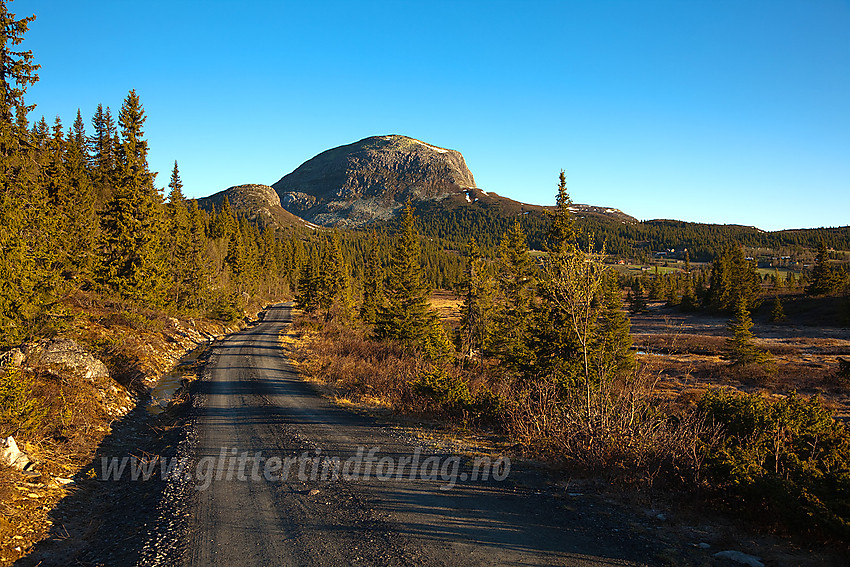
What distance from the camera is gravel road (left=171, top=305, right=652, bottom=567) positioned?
17.0ft

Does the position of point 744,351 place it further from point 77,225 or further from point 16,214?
point 77,225

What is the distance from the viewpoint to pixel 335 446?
372 inches

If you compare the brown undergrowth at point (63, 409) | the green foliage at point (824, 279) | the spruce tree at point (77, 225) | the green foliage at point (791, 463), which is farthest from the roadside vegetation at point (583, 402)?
the green foliage at point (824, 279)

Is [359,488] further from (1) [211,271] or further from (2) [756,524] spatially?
(1) [211,271]

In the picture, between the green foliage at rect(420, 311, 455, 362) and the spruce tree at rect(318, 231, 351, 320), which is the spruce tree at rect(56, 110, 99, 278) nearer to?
the green foliage at rect(420, 311, 455, 362)

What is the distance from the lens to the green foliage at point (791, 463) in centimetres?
459

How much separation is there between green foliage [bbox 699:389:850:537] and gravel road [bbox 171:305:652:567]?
168cm

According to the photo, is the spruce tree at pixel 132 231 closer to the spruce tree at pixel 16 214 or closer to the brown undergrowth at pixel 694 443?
the spruce tree at pixel 16 214

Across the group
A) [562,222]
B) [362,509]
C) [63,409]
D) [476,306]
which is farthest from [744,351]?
[63,409]

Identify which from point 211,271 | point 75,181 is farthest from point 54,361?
point 211,271

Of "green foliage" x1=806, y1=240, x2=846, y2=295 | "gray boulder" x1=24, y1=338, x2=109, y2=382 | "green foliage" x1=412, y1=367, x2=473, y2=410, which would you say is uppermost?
"green foliage" x1=806, y1=240, x2=846, y2=295

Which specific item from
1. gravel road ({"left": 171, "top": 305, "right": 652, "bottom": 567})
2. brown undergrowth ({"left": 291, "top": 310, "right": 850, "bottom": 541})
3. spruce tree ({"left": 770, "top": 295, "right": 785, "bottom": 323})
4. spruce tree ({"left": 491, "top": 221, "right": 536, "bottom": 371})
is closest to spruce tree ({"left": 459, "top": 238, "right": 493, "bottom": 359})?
spruce tree ({"left": 491, "top": 221, "right": 536, "bottom": 371})

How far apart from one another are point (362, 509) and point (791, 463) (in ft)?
19.7

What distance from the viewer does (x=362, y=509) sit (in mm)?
6414
